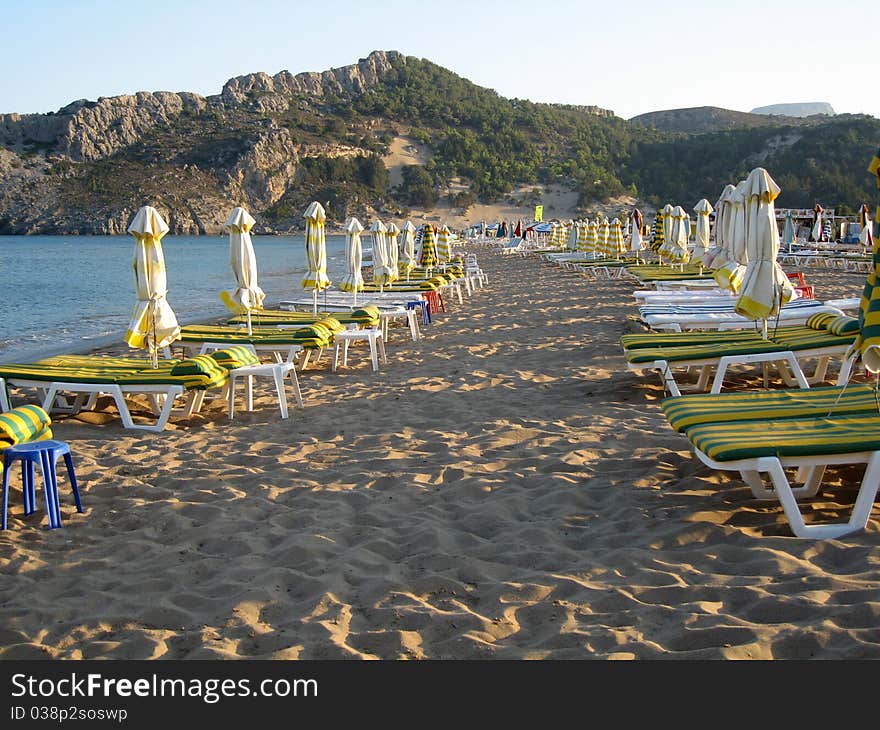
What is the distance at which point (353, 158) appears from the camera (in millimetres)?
Answer: 98188

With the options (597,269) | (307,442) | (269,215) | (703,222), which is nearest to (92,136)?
(269,215)

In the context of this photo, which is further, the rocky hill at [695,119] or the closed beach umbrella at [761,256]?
→ the rocky hill at [695,119]

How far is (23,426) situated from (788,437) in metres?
4.10

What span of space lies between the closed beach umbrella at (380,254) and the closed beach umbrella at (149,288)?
22.2 ft

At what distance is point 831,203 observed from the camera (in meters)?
67.4

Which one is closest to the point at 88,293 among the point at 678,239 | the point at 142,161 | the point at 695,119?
the point at 678,239

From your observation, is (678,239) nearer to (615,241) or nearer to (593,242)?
(615,241)

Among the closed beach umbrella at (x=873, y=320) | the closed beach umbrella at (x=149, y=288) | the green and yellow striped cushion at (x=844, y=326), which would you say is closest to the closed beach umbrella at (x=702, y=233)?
the green and yellow striped cushion at (x=844, y=326)

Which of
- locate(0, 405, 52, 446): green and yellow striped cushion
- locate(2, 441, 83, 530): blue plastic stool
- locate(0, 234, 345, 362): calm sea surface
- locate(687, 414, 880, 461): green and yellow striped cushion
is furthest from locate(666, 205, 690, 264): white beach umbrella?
locate(2, 441, 83, 530): blue plastic stool

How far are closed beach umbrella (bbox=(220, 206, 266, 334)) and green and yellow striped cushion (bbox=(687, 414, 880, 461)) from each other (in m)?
5.60

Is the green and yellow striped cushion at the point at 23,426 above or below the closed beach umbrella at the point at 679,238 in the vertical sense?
below

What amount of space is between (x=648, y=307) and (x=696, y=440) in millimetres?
5904

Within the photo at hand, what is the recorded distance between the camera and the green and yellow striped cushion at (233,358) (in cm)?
685

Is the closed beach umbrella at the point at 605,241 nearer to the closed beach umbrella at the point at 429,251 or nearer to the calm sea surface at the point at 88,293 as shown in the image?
the closed beach umbrella at the point at 429,251
